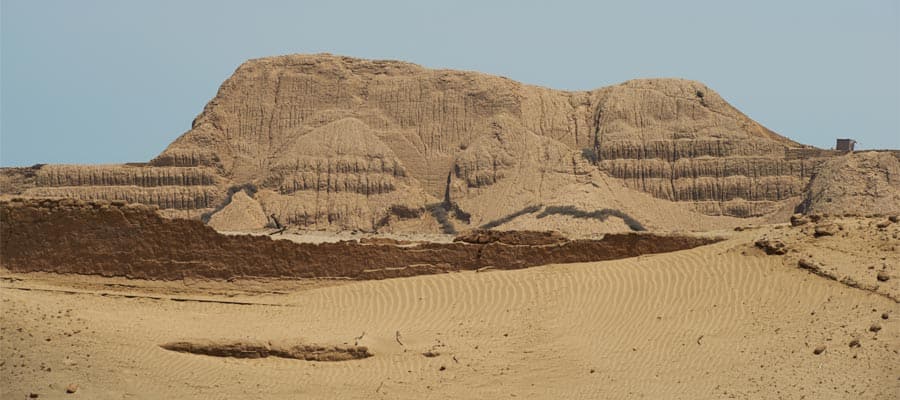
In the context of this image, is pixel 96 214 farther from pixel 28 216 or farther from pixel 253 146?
pixel 253 146

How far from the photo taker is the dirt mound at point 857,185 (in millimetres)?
49219

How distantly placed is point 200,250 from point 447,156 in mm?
32253

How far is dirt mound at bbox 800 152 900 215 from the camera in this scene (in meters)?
49.2

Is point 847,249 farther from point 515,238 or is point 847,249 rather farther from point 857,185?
point 857,185

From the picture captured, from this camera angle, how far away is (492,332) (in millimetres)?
→ 21469

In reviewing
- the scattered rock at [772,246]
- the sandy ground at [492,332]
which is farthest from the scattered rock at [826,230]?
the sandy ground at [492,332]

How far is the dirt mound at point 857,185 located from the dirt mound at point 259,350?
32.3m

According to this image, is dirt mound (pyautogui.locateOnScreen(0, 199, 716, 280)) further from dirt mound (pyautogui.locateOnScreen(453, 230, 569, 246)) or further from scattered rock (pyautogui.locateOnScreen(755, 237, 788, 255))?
scattered rock (pyautogui.locateOnScreen(755, 237, 788, 255))

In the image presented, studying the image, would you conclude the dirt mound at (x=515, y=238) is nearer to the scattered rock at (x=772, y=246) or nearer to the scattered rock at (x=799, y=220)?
the scattered rock at (x=799, y=220)

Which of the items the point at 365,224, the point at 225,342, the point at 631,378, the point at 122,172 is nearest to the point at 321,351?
the point at 225,342

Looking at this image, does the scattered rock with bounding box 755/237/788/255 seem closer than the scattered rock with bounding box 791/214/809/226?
Yes

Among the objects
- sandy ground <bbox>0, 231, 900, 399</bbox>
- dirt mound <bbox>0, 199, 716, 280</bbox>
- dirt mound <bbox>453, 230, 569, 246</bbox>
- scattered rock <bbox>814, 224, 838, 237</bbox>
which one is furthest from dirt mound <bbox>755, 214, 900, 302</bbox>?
dirt mound <bbox>453, 230, 569, 246</bbox>

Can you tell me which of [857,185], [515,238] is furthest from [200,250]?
[857,185]

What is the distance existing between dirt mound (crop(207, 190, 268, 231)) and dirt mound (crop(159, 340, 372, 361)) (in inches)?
1173
